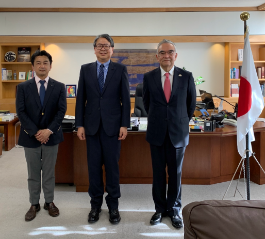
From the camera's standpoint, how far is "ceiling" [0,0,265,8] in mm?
6074

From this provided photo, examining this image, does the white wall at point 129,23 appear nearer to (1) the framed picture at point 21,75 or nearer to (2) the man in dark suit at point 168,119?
(1) the framed picture at point 21,75

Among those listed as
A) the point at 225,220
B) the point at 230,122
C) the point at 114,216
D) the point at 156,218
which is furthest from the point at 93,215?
the point at 230,122

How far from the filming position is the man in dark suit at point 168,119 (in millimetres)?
2494

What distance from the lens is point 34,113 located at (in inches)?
106

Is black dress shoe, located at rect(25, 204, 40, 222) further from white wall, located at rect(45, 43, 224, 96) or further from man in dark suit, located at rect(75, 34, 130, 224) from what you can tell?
white wall, located at rect(45, 43, 224, 96)

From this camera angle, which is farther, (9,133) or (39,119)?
(9,133)

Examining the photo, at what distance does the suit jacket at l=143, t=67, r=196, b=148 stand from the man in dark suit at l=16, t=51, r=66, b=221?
87cm

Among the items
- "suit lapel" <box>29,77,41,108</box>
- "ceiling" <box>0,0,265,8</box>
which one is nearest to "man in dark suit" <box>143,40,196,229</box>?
"suit lapel" <box>29,77,41,108</box>

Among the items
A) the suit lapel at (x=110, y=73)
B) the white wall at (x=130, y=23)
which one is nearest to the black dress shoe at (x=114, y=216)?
the suit lapel at (x=110, y=73)

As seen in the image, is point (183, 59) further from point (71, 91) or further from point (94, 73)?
point (94, 73)

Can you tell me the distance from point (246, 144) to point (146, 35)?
182 inches

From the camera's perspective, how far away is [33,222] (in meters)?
2.70

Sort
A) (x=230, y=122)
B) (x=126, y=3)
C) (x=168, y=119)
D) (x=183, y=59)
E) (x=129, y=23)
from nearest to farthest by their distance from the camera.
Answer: (x=168, y=119) < (x=230, y=122) < (x=126, y=3) < (x=129, y=23) < (x=183, y=59)

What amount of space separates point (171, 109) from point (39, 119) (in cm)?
120
